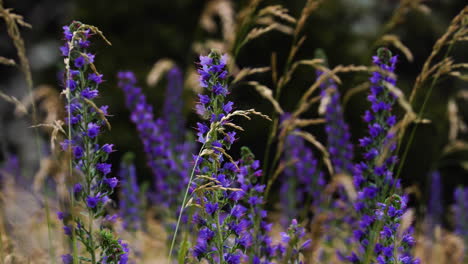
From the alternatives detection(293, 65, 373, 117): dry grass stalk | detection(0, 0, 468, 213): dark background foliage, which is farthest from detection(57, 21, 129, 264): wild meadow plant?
detection(0, 0, 468, 213): dark background foliage

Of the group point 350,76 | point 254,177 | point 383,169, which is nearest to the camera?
point 254,177

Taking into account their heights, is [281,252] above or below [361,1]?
below

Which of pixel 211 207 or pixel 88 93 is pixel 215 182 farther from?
pixel 88 93

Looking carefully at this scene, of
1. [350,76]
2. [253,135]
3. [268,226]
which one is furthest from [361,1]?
[268,226]

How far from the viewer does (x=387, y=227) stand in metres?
2.21

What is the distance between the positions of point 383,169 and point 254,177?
24.9 inches

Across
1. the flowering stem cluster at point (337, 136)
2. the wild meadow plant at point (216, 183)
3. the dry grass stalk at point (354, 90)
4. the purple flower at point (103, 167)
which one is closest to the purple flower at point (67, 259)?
the purple flower at point (103, 167)

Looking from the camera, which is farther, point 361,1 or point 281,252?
point 361,1

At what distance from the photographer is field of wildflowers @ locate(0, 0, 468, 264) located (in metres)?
2.04

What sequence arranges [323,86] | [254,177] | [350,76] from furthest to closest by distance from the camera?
[350,76], [323,86], [254,177]

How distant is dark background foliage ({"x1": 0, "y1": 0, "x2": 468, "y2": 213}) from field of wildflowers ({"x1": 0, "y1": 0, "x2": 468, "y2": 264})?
0.12 ft

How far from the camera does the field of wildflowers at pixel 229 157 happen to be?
2039 mm

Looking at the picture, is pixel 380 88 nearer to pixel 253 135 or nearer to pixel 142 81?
pixel 253 135

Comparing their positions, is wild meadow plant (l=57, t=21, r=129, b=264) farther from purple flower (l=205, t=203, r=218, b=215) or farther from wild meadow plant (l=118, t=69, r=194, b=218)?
wild meadow plant (l=118, t=69, r=194, b=218)
